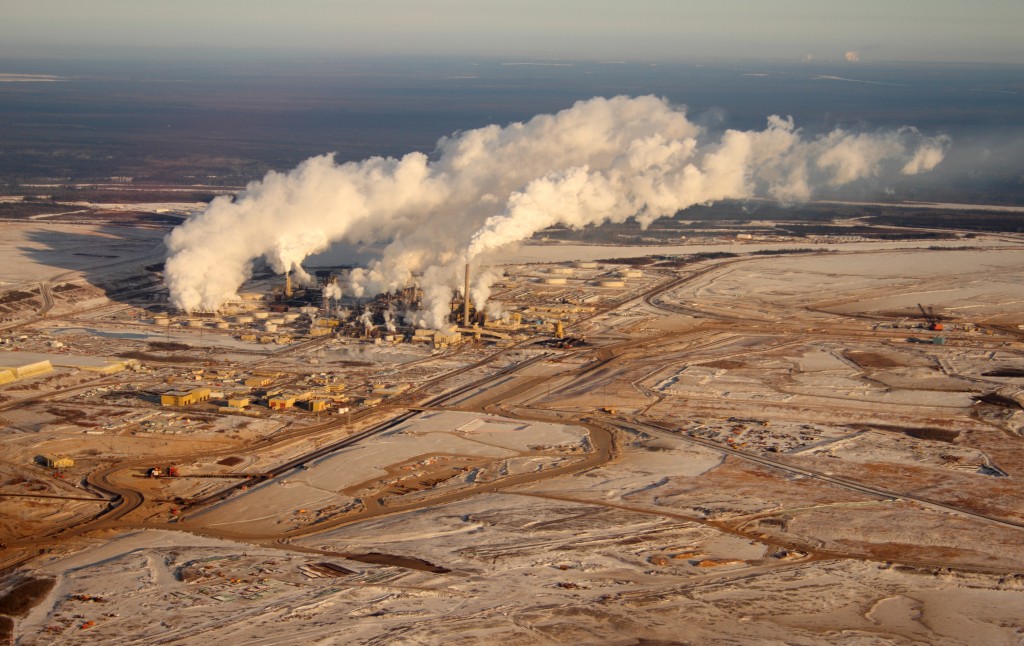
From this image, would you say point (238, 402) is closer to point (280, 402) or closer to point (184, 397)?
point (280, 402)

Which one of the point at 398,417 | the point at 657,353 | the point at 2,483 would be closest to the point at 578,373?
the point at 657,353

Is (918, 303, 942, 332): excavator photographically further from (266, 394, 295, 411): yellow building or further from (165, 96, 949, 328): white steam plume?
(266, 394, 295, 411): yellow building

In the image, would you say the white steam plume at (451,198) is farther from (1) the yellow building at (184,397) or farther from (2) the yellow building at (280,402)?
(1) the yellow building at (184,397)

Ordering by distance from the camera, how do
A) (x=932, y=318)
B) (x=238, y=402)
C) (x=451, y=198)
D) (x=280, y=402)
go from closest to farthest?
(x=238, y=402), (x=280, y=402), (x=451, y=198), (x=932, y=318)

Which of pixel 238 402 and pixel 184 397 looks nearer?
pixel 238 402

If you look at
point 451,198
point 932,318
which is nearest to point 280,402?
point 451,198

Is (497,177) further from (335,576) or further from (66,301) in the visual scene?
(335,576)
